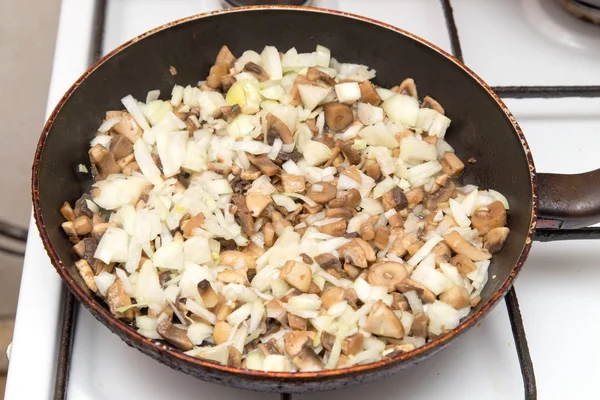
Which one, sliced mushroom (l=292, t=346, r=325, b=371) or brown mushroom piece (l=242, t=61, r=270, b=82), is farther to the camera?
brown mushroom piece (l=242, t=61, r=270, b=82)

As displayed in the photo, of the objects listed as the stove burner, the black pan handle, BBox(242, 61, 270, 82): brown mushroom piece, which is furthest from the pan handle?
the stove burner

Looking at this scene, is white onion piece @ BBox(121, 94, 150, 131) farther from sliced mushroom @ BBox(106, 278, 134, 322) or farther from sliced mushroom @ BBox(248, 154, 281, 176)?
sliced mushroom @ BBox(106, 278, 134, 322)

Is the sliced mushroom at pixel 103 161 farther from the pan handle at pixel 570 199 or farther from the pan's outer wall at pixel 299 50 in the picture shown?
the pan handle at pixel 570 199

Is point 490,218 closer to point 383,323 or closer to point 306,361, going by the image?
point 383,323

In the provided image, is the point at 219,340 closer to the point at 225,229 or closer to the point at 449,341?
the point at 225,229

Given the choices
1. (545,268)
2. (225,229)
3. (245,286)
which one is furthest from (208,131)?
(545,268)

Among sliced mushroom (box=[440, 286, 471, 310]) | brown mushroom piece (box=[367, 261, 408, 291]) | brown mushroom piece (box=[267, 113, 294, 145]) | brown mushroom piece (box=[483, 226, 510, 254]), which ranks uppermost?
brown mushroom piece (box=[267, 113, 294, 145])
